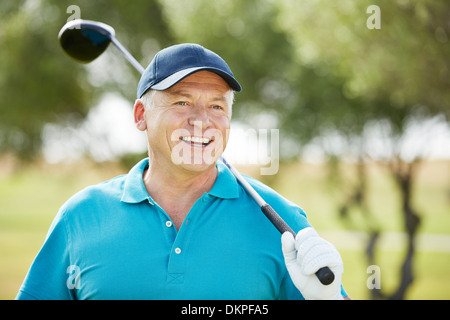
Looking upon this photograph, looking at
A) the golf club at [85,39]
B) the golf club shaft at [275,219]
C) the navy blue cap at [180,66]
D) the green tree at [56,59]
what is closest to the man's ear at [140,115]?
the navy blue cap at [180,66]

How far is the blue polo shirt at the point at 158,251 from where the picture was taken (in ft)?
6.54

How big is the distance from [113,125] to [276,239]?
30.1ft

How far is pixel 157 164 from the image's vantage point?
2344mm

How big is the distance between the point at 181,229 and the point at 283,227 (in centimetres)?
41

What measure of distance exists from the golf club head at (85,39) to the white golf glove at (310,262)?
192 centimetres

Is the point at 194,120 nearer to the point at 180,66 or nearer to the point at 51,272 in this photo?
the point at 180,66

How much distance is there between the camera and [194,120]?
7.16 feet

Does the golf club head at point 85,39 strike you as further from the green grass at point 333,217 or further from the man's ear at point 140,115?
the green grass at point 333,217

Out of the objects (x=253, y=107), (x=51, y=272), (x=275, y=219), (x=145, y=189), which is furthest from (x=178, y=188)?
(x=253, y=107)

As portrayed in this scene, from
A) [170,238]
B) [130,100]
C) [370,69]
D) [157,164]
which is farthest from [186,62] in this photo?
[130,100]

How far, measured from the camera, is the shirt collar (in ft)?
7.14

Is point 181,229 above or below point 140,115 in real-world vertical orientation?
below

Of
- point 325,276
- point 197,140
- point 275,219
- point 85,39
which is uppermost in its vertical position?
point 85,39
